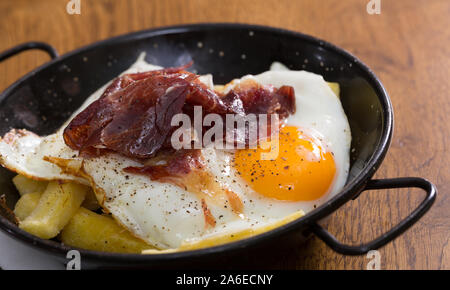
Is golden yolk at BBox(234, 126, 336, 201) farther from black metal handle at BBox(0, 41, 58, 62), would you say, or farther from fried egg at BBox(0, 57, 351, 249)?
black metal handle at BBox(0, 41, 58, 62)

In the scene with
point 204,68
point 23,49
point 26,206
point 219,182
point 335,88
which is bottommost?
point 26,206

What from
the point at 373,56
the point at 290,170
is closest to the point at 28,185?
the point at 290,170

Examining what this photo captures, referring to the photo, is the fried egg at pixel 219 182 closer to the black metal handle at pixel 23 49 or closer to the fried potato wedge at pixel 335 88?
the fried potato wedge at pixel 335 88

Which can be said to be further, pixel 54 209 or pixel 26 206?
pixel 26 206

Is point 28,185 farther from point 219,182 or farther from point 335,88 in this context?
point 335,88

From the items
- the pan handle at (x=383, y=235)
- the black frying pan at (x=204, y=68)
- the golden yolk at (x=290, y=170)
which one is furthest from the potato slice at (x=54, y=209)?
the pan handle at (x=383, y=235)

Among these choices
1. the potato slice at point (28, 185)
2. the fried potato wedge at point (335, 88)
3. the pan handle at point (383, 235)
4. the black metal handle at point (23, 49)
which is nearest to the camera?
the pan handle at point (383, 235)

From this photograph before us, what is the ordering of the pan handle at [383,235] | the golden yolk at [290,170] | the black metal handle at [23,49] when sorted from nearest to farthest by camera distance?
1. the pan handle at [383,235]
2. the golden yolk at [290,170]
3. the black metal handle at [23,49]

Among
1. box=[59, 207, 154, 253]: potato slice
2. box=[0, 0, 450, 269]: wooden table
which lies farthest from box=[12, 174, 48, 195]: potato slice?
box=[0, 0, 450, 269]: wooden table
